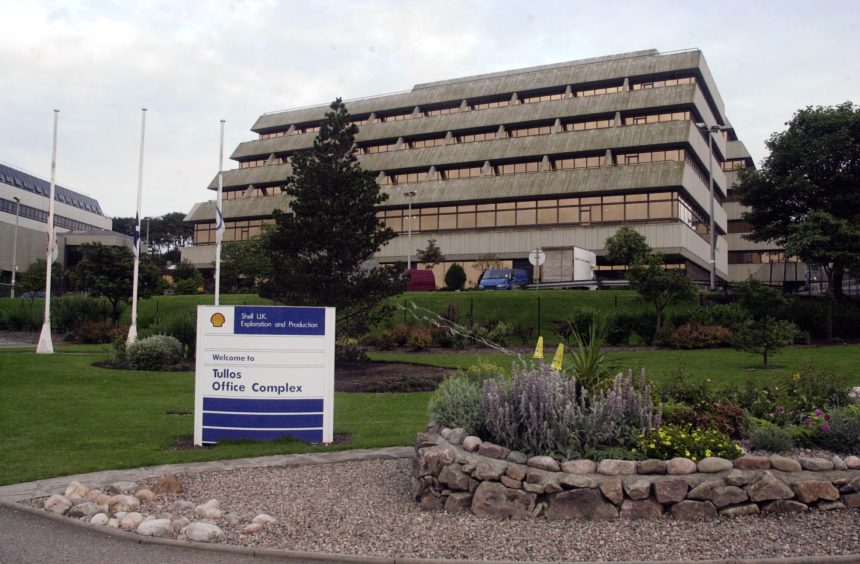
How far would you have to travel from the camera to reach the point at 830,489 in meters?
6.42

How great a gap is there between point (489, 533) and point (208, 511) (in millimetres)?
2622

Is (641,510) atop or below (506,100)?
below

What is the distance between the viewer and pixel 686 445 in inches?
271

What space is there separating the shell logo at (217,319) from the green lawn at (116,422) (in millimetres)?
1697

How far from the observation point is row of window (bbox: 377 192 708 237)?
5141cm

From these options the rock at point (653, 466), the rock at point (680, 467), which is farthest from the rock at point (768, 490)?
the rock at point (653, 466)

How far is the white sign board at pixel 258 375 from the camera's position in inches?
392

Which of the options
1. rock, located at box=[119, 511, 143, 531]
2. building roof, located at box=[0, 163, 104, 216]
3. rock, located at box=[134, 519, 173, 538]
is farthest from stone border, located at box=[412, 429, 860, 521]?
building roof, located at box=[0, 163, 104, 216]

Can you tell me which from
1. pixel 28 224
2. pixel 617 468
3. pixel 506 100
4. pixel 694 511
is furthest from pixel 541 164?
pixel 28 224

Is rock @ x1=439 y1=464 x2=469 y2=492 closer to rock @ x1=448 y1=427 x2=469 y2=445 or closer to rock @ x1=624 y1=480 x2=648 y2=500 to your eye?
rock @ x1=448 y1=427 x2=469 y2=445

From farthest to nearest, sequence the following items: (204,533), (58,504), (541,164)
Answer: (541,164), (58,504), (204,533)

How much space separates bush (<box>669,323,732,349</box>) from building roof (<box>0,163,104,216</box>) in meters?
74.4

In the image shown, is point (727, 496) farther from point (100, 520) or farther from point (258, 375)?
point (258, 375)

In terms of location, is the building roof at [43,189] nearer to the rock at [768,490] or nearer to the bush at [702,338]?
the bush at [702,338]
